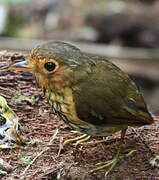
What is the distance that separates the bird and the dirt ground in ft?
0.52

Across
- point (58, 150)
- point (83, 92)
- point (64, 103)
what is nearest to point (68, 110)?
point (64, 103)

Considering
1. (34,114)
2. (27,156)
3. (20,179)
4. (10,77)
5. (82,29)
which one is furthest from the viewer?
(82,29)

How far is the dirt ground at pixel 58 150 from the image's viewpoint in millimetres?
4531

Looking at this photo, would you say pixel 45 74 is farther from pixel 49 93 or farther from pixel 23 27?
pixel 23 27

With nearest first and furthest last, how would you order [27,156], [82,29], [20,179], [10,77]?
[20,179] → [27,156] → [10,77] → [82,29]

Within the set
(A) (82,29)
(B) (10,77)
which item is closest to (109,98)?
(B) (10,77)

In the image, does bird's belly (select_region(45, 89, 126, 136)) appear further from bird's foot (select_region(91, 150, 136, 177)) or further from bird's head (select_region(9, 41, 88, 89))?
bird's foot (select_region(91, 150, 136, 177))

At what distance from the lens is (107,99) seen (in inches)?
181

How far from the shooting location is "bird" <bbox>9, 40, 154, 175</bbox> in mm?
4480

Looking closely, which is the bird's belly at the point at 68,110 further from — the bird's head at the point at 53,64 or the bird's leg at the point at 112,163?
the bird's leg at the point at 112,163

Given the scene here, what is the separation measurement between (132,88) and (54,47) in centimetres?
74

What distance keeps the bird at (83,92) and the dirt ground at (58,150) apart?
0.52 ft

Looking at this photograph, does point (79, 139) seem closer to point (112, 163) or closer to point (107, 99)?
point (112, 163)

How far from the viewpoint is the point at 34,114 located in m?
5.37
